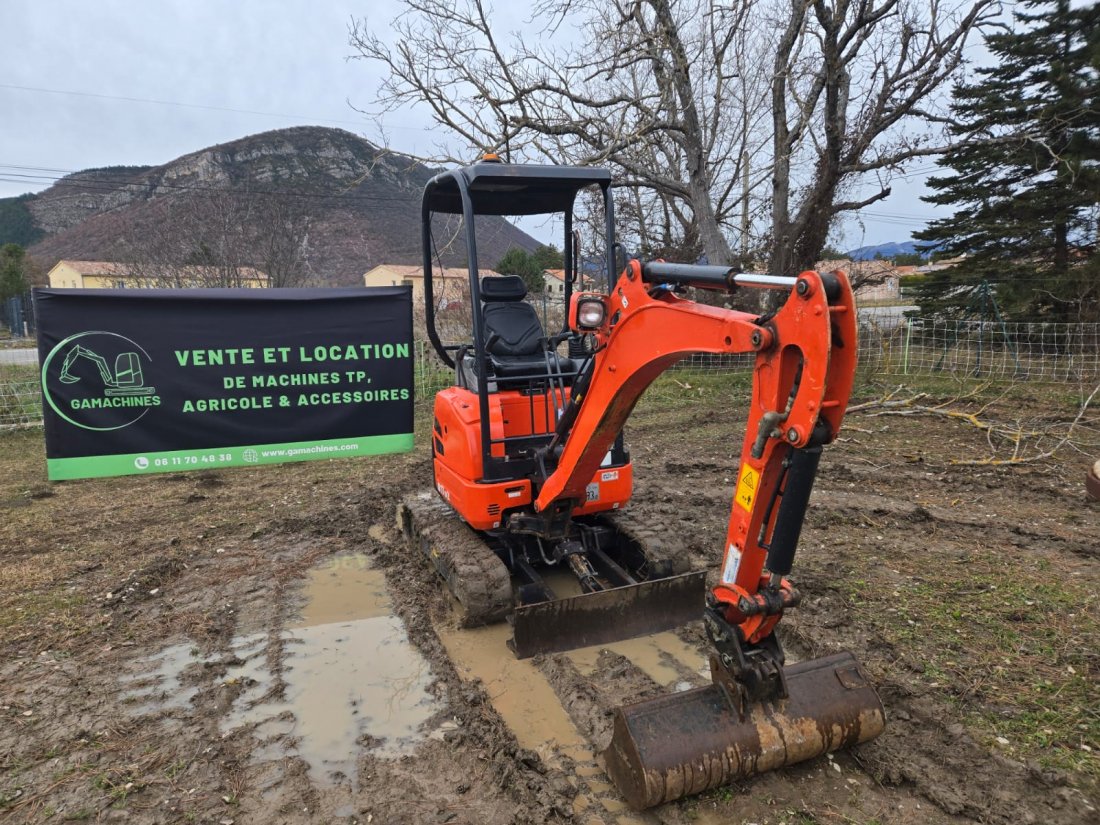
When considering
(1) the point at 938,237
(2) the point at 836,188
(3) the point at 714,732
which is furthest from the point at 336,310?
(1) the point at 938,237

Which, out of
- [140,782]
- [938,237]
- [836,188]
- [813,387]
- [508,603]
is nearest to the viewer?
[813,387]

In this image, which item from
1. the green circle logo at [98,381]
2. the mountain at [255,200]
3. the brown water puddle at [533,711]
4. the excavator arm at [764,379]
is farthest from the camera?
the mountain at [255,200]

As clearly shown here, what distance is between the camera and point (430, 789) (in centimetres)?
307

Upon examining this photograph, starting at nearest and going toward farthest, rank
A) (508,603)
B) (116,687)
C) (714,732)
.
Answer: (714,732) → (116,687) → (508,603)

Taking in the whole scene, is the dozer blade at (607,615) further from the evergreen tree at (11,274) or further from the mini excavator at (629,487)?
the evergreen tree at (11,274)

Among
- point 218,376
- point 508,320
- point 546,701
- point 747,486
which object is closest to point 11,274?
point 218,376

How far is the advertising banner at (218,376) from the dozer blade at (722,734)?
5.38 meters

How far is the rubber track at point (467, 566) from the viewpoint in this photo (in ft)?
14.5

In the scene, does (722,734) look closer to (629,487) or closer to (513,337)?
(629,487)

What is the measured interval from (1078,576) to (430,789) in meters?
4.50

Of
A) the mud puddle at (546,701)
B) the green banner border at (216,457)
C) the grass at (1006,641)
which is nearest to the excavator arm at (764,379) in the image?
the mud puddle at (546,701)

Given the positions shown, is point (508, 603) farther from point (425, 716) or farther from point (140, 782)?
point (140, 782)

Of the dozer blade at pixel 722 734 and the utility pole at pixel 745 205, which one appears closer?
the dozer blade at pixel 722 734

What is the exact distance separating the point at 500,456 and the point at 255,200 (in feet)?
76.0
